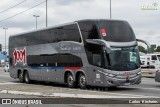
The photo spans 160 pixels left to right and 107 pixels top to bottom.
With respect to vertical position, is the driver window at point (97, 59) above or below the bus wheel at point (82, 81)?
Result: above

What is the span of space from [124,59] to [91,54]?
5.65 feet

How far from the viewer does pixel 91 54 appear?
2197 centimetres

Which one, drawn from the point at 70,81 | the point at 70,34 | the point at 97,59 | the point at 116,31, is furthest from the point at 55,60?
the point at 116,31

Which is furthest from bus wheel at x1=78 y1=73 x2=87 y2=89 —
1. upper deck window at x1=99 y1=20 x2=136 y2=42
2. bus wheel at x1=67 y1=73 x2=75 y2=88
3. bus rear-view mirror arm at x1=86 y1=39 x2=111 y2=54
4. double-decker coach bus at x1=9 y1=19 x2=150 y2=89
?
→ upper deck window at x1=99 y1=20 x2=136 y2=42

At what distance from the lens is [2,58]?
16588 cm

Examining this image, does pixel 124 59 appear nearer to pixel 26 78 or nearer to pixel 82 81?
pixel 82 81

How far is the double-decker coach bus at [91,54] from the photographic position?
838 inches

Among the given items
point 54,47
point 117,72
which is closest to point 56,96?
point 117,72

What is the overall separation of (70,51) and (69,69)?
106cm

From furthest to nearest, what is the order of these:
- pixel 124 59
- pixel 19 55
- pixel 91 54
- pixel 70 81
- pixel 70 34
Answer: pixel 19 55
pixel 70 81
pixel 70 34
pixel 91 54
pixel 124 59

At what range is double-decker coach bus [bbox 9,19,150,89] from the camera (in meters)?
21.3

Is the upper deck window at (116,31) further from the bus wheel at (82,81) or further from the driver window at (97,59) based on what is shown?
the bus wheel at (82,81)

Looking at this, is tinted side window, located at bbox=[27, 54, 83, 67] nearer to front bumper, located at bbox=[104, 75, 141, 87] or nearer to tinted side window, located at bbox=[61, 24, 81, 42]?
tinted side window, located at bbox=[61, 24, 81, 42]

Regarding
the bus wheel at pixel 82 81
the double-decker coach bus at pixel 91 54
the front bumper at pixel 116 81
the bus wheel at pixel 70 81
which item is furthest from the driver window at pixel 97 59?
the bus wheel at pixel 70 81
